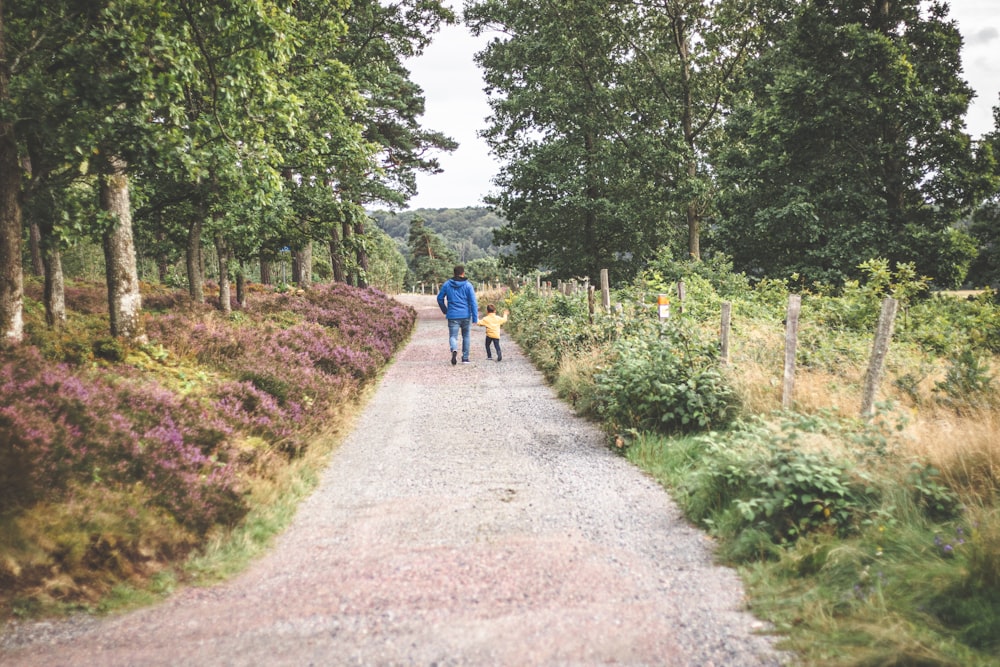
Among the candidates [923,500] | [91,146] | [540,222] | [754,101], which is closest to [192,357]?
[91,146]

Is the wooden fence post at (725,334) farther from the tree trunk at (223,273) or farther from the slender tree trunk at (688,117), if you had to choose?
the slender tree trunk at (688,117)

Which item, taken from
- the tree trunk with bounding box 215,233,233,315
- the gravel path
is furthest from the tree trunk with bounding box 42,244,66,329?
the gravel path

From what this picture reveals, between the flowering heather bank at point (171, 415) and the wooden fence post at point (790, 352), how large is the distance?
19.6 ft

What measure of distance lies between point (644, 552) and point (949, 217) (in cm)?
2181

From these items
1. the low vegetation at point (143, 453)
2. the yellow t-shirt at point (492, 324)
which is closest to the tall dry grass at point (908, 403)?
the low vegetation at point (143, 453)

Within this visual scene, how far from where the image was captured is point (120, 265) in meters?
7.97

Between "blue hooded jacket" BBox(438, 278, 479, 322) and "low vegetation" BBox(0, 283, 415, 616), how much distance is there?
5.01m

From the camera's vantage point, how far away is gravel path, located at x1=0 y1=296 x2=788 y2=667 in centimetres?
314

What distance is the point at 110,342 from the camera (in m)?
7.01

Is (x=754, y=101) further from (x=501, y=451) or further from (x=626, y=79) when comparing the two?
(x=501, y=451)

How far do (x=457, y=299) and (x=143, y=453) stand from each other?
9.56m

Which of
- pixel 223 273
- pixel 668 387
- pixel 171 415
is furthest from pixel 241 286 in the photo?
pixel 668 387

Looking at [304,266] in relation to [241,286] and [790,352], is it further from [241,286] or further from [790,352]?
[790,352]

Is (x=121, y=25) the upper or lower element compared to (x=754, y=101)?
lower
